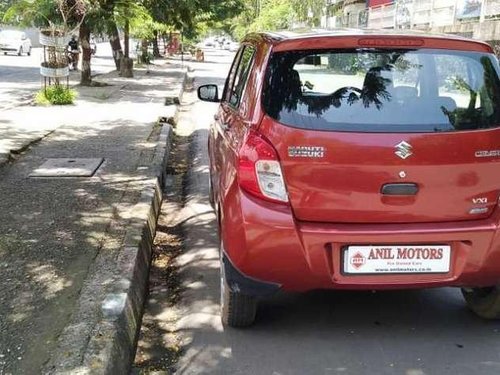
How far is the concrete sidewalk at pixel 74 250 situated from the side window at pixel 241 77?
4.28 ft

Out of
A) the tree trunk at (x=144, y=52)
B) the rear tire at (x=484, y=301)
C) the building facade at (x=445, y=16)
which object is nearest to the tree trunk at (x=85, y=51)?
the building facade at (x=445, y=16)

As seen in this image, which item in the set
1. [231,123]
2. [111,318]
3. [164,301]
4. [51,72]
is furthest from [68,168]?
[51,72]

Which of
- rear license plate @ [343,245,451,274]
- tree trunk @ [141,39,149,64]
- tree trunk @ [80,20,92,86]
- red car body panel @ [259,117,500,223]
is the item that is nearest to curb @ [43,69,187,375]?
red car body panel @ [259,117,500,223]

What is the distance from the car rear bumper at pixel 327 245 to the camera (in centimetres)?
330

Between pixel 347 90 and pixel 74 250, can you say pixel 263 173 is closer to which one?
pixel 347 90

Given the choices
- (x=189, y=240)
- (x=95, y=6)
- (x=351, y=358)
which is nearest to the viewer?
(x=351, y=358)

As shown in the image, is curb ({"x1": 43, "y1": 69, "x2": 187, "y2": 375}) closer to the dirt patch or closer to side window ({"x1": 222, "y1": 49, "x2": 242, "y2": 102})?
the dirt patch

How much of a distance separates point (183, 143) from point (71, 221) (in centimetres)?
602

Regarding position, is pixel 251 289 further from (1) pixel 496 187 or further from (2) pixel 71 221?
(2) pixel 71 221

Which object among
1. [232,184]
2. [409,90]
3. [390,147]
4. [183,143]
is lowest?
[183,143]

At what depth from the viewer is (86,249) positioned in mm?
4668

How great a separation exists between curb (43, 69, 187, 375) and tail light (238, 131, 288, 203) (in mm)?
1058

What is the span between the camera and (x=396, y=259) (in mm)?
3369

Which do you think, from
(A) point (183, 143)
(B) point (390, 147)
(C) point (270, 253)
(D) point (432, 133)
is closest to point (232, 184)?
(C) point (270, 253)
